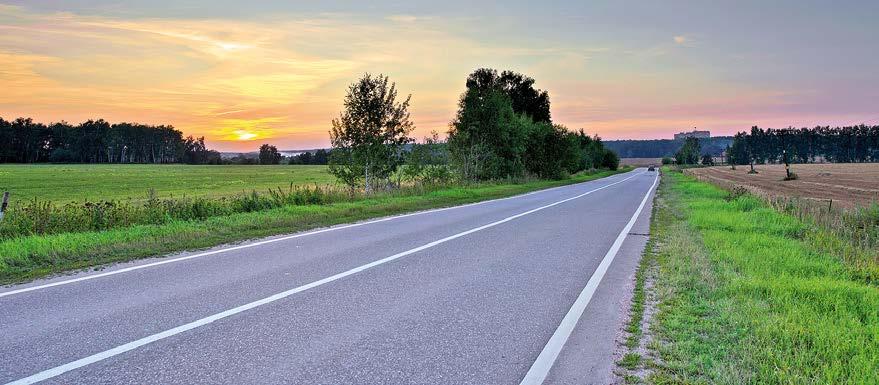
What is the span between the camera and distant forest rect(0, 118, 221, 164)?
124312 millimetres

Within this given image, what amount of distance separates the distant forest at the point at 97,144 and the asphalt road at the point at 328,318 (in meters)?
150

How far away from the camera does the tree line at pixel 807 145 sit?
502 feet

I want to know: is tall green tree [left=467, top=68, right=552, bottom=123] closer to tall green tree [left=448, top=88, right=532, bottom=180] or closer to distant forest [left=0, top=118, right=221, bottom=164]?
tall green tree [left=448, top=88, right=532, bottom=180]

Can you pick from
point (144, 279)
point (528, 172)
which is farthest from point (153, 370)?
point (528, 172)

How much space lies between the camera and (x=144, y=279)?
23.0 ft

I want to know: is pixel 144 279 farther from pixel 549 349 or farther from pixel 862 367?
pixel 862 367

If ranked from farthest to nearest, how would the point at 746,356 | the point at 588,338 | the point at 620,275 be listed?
1. the point at 620,275
2. the point at 588,338
3. the point at 746,356

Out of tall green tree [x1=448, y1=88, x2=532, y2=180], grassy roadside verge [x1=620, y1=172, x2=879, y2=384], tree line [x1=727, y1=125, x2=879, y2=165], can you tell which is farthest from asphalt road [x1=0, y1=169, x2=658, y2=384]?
tree line [x1=727, y1=125, x2=879, y2=165]

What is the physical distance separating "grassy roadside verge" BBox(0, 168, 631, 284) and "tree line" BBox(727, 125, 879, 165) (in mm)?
167289

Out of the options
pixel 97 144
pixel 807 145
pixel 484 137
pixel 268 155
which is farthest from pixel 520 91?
pixel 807 145

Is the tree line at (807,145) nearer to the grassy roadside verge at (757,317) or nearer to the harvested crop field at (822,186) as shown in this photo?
the harvested crop field at (822,186)

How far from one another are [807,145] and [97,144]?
20931cm

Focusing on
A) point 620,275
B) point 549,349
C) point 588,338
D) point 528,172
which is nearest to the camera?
point 549,349

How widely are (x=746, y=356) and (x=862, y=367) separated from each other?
2.54 ft
